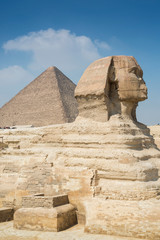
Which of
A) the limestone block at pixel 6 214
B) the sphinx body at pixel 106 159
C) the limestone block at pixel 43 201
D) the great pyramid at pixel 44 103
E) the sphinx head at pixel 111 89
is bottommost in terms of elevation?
the limestone block at pixel 6 214

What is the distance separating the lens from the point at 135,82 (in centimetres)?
837

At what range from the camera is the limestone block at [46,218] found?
7.02 metres

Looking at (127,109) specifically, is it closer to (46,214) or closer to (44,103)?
(46,214)

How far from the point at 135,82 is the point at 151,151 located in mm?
1994

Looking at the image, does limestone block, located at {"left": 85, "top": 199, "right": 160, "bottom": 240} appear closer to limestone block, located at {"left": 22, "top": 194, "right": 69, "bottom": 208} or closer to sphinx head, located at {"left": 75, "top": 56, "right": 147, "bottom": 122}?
limestone block, located at {"left": 22, "top": 194, "right": 69, "bottom": 208}

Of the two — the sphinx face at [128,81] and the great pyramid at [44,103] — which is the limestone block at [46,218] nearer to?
the sphinx face at [128,81]

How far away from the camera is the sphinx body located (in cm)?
646

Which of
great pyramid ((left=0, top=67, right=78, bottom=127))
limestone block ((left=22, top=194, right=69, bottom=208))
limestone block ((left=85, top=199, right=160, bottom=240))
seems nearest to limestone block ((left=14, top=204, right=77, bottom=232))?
limestone block ((left=22, top=194, right=69, bottom=208))

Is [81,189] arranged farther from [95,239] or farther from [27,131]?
[27,131]

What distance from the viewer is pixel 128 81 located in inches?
A: 329

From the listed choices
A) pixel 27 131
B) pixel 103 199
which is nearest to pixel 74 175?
pixel 103 199

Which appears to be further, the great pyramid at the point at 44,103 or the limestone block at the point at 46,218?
the great pyramid at the point at 44,103

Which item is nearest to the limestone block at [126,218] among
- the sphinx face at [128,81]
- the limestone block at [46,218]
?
the limestone block at [46,218]

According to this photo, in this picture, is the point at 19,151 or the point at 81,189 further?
the point at 19,151
